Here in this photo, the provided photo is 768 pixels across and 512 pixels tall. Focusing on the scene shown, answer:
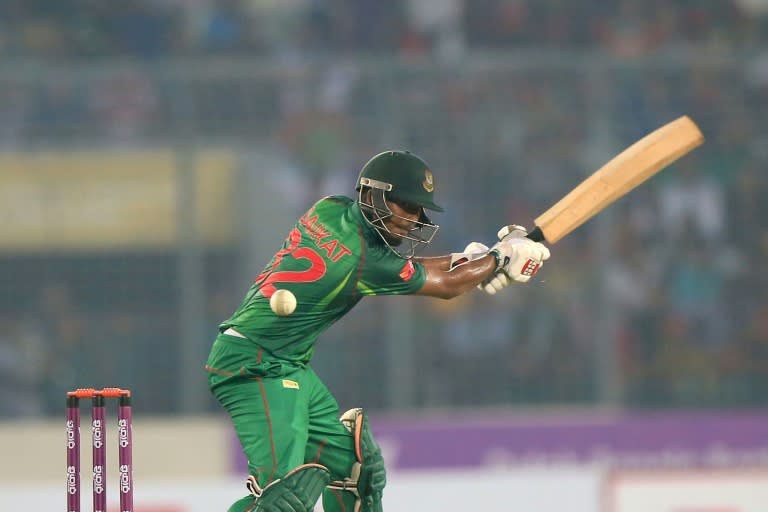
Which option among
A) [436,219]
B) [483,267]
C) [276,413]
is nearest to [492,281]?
[483,267]

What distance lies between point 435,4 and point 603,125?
82.3 inches

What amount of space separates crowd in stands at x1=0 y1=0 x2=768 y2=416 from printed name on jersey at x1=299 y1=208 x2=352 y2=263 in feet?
13.1

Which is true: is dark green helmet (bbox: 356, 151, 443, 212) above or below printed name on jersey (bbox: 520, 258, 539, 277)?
above

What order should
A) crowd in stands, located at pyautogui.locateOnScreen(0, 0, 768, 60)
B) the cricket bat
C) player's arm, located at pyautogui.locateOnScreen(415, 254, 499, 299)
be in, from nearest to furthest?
1. player's arm, located at pyautogui.locateOnScreen(415, 254, 499, 299)
2. the cricket bat
3. crowd in stands, located at pyautogui.locateOnScreen(0, 0, 768, 60)

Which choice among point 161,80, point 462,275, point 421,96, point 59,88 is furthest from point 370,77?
point 462,275

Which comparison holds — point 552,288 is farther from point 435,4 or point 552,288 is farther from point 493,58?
point 435,4

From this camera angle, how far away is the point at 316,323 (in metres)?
5.14

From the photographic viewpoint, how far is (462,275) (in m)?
5.21

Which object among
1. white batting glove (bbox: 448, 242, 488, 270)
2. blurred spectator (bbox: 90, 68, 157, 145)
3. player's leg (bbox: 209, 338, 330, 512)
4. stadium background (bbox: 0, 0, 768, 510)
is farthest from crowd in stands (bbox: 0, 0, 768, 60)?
player's leg (bbox: 209, 338, 330, 512)

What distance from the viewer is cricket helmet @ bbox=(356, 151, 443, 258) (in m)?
5.06

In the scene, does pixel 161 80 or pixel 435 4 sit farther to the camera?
pixel 435 4

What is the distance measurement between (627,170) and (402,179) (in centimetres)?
121

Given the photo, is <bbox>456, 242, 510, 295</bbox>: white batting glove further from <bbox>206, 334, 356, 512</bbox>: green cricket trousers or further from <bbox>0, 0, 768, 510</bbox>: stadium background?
<bbox>0, 0, 768, 510</bbox>: stadium background

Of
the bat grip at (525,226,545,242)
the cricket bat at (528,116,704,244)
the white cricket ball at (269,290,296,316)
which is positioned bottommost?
the white cricket ball at (269,290,296,316)
